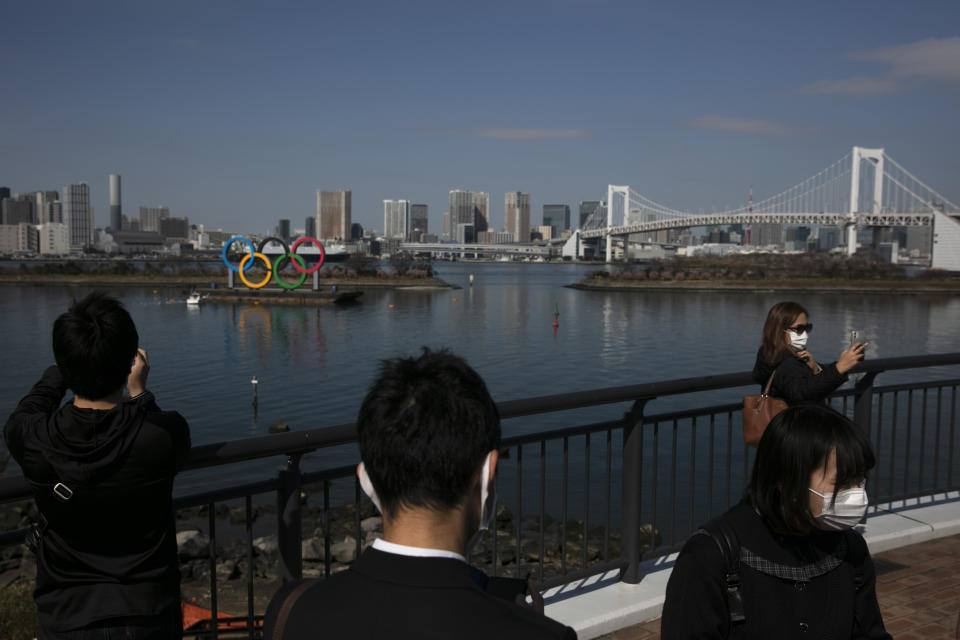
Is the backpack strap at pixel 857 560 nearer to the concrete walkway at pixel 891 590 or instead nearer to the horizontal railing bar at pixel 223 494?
the horizontal railing bar at pixel 223 494

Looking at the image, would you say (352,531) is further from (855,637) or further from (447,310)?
(447,310)

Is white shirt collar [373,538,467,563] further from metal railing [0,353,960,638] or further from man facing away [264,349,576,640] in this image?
metal railing [0,353,960,638]

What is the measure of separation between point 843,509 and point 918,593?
9.75 ft

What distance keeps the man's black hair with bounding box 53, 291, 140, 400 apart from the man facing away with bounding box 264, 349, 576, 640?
3.51ft

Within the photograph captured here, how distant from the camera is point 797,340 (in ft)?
12.2

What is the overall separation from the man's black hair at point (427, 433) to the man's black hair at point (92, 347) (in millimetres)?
1095

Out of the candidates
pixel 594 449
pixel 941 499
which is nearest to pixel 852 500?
pixel 941 499

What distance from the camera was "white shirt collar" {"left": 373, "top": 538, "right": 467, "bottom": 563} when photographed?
46.8 inches

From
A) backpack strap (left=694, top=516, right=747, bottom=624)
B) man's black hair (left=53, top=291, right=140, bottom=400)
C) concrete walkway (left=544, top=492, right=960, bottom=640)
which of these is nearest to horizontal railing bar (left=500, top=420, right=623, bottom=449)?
concrete walkway (left=544, top=492, right=960, bottom=640)

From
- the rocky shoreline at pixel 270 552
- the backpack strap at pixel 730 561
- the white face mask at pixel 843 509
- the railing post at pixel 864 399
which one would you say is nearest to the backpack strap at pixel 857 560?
the white face mask at pixel 843 509

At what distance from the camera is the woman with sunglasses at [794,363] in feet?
11.3

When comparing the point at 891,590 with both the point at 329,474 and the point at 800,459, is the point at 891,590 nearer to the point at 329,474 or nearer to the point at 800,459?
the point at 800,459

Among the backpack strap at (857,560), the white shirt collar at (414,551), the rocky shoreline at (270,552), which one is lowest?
the rocky shoreline at (270,552)

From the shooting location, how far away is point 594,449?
16.7 meters
